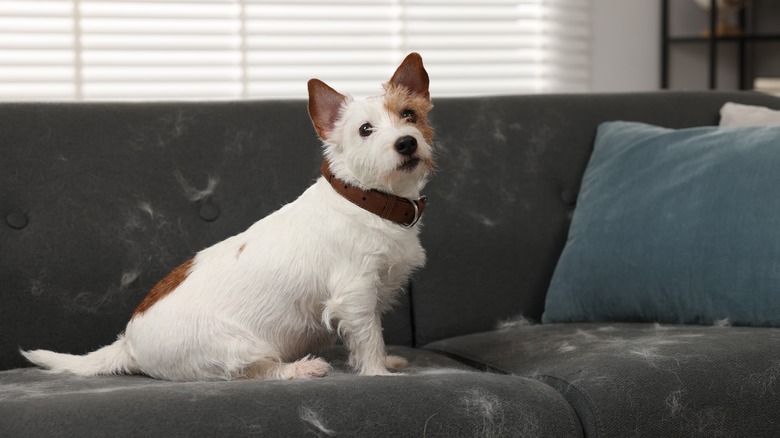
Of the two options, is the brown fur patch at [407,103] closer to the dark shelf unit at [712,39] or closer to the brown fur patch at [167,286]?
the brown fur patch at [167,286]

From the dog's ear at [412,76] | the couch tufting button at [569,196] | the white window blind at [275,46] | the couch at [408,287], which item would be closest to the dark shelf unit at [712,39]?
the white window blind at [275,46]

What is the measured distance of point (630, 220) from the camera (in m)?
1.92

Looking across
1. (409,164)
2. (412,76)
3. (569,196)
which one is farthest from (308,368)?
(569,196)

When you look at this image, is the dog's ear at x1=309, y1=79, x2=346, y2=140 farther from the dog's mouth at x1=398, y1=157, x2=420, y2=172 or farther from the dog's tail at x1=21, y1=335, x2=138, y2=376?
the dog's tail at x1=21, y1=335, x2=138, y2=376

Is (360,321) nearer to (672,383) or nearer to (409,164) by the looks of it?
(409,164)

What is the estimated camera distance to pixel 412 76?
5.16ft

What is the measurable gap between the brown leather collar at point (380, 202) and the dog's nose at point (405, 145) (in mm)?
101

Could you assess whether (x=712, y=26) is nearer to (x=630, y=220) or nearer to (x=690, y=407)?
(x=630, y=220)

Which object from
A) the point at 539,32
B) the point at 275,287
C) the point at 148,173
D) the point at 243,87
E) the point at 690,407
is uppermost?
the point at 539,32

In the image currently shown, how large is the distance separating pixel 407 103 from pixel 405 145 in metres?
0.10

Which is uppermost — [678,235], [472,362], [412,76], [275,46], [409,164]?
[275,46]

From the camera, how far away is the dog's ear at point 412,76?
61.0 inches

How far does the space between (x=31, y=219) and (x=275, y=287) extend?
0.62 metres

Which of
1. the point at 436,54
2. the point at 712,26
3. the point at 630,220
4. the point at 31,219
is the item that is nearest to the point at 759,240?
the point at 630,220
